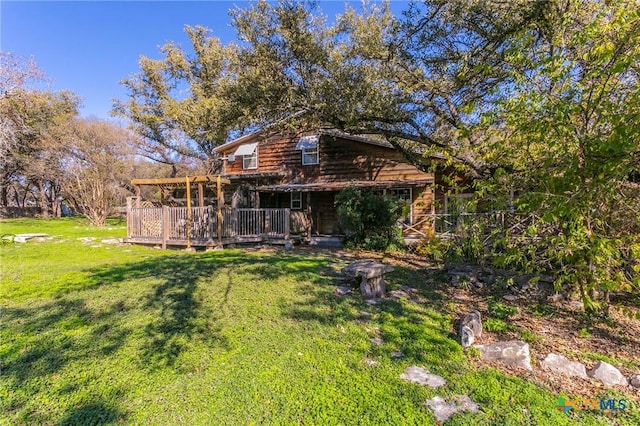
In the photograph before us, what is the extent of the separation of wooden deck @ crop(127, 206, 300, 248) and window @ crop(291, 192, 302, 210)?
3083 millimetres

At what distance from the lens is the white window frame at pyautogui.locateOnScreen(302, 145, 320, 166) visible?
15656 millimetres

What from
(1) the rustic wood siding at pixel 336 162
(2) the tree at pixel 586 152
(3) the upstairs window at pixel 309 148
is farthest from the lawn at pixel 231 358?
(3) the upstairs window at pixel 309 148

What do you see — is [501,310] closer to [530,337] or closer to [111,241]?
[530,337]

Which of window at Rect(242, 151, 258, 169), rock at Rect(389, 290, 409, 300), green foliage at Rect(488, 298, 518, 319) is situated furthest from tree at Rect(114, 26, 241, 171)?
green foliage at Rect(488, 298, 518, 319)

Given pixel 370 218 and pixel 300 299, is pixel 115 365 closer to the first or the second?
pixel 300 299

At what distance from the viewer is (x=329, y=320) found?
186 inches

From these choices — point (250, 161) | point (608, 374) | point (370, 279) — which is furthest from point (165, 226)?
point (608, 374)

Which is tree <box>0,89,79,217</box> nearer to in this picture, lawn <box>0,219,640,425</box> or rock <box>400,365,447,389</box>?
lawn <box>0,219,640,425</box>

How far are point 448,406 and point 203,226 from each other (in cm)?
1055

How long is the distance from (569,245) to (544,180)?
0.74 meters

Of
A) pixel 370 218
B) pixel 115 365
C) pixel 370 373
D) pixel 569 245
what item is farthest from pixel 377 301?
pixel 370 218

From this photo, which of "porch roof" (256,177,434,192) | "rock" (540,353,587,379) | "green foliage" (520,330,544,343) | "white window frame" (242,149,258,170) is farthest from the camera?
"white window frame" (242,149,258,170)

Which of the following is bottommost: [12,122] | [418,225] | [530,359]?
[530,359]

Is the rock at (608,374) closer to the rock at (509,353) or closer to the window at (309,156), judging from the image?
the rock at (509,353)
